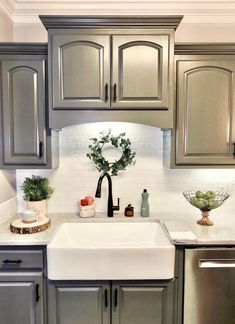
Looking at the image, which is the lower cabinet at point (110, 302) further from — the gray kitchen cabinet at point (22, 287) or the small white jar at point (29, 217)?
the small white jar at point (29, 217)

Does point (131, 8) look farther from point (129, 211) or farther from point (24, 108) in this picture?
point (129, 211)

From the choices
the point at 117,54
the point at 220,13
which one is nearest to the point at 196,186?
the point at 117,54

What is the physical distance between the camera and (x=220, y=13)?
2.23 metres

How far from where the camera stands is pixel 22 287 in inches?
66.3

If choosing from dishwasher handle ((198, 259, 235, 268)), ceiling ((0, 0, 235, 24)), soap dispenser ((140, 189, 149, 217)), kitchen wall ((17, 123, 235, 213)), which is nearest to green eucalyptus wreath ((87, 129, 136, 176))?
kitchen wall ((17, 123, 235, 213))

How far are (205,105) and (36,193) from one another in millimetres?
1476

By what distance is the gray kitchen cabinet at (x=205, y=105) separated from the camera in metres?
1.92

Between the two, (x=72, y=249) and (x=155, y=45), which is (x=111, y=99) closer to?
(x=155, y=45)

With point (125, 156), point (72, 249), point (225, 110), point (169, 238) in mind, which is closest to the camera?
point (72, 249)

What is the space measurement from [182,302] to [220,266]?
0.34 metres

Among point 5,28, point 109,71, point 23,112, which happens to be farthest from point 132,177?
point 5,28

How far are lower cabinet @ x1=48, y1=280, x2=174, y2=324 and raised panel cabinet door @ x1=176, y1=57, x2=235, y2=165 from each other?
0.94 meters

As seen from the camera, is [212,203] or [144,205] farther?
[144,205]

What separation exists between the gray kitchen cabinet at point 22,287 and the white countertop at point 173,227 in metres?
0.07
